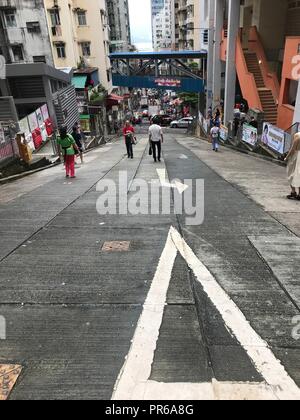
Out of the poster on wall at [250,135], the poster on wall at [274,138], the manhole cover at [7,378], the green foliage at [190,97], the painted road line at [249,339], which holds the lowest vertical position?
the green foliage at [190,97]

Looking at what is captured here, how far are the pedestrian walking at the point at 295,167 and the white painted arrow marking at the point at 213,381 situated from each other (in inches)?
200

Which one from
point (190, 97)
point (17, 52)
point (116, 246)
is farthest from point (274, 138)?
point (190, 97)

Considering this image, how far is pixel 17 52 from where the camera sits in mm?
35969

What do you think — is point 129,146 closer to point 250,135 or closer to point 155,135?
point 155,135

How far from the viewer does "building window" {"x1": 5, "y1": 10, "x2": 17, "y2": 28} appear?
34.2m

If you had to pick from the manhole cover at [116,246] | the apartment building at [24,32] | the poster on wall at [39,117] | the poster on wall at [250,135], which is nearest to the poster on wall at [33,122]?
the poster on wall at [39,117]

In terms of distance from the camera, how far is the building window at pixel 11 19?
34219 millimetres

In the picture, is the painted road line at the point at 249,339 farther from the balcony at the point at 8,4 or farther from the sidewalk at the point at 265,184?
the balcony at the point at 8,4

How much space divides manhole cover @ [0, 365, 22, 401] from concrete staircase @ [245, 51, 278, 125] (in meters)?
21.5

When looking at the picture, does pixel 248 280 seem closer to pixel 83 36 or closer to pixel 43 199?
pixel 43 199

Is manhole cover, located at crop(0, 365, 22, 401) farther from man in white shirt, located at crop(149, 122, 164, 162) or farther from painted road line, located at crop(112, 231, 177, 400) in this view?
man in white shirt, located at crop(149, 122, 164, 162)

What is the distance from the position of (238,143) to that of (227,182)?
11883 millimetres

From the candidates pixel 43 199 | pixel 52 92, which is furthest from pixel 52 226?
pixel 52 92

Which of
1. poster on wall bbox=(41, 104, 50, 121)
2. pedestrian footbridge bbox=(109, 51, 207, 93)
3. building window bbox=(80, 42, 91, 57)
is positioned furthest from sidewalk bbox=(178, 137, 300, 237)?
building window bbox=(80, 42, 91, 57)
